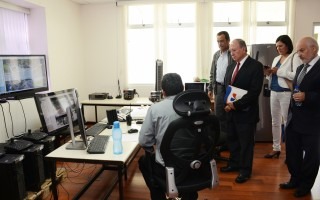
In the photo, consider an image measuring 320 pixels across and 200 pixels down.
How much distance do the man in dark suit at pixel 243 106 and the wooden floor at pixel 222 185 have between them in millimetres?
170

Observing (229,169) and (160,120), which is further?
(229,169)

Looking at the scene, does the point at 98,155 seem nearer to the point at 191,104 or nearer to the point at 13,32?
the point at 191,104

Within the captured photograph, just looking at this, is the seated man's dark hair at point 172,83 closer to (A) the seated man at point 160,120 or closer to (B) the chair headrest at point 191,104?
(A) the seated man at point 160,120

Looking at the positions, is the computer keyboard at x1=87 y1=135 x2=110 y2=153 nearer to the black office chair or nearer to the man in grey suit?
the black office chair

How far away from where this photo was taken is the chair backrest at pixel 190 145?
5.52 ft

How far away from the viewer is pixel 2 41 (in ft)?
13.1

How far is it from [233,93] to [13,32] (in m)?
3.67

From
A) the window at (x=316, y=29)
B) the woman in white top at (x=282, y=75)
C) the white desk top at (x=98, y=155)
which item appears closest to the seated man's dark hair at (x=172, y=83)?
the white desk top at (x=98, y=155)

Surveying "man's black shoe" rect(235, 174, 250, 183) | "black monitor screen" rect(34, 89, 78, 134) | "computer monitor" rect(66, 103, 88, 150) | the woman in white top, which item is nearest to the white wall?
the woman in white top

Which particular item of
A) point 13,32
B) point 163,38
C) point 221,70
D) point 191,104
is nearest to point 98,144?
point 191,104

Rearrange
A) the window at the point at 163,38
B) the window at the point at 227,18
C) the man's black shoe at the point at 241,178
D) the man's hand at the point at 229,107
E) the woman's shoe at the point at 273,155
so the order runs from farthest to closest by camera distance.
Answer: the window at the point at 163,38 < the window at the point at 227,18 < the woman's shoe at the point at 273,155 < the man's black shoe at the point at 241,178 < the man's hand at the point at 229,107

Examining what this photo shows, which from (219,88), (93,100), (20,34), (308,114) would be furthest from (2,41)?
(308,114)

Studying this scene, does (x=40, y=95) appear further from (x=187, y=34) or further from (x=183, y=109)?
(x=187, y=34)

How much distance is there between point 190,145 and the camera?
1771 mm
